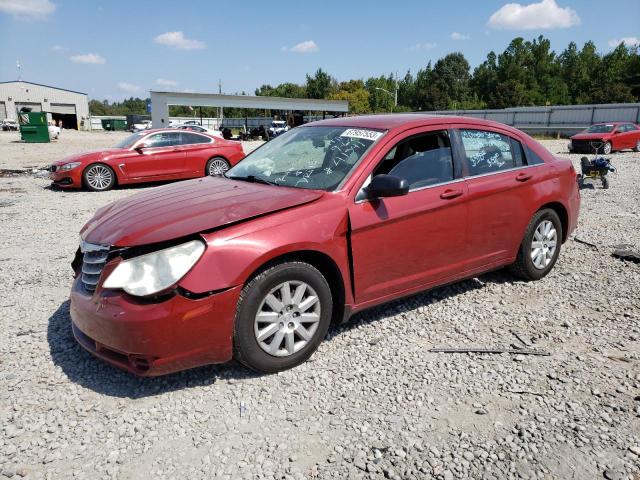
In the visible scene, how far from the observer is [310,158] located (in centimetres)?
410

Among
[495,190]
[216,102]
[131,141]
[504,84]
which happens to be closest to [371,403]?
[495,190]

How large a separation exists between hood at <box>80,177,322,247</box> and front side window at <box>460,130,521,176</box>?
1.57 metres

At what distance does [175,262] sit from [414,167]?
2056mm

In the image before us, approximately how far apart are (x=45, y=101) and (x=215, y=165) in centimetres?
8529

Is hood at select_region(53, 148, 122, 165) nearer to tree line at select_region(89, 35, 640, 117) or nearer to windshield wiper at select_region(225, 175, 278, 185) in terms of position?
windshield wiper at select_region(225, 175, 278, 185)

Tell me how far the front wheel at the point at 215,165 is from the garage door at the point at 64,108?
84.2 m

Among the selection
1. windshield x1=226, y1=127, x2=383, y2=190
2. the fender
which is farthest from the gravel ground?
windshield x1=226, y1=127, x2=383, y2=190

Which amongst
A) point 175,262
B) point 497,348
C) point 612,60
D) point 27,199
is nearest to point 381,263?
point 497,348

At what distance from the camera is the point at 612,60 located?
62.4 metres

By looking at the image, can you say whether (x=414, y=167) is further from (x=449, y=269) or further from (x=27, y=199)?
(x=27, y=199)

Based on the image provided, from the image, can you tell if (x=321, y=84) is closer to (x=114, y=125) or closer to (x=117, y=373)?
(x=114, y=125)

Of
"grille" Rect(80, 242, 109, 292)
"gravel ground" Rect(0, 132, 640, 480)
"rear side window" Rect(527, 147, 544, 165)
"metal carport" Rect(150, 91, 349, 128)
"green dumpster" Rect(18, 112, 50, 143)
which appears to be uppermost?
"metal carport" Rect(150, 91, 349, 128)

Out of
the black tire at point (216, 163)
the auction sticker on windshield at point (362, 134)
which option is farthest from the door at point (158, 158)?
the auction sticker on windshield at point (362, 134)

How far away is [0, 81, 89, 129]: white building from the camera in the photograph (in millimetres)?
80625
